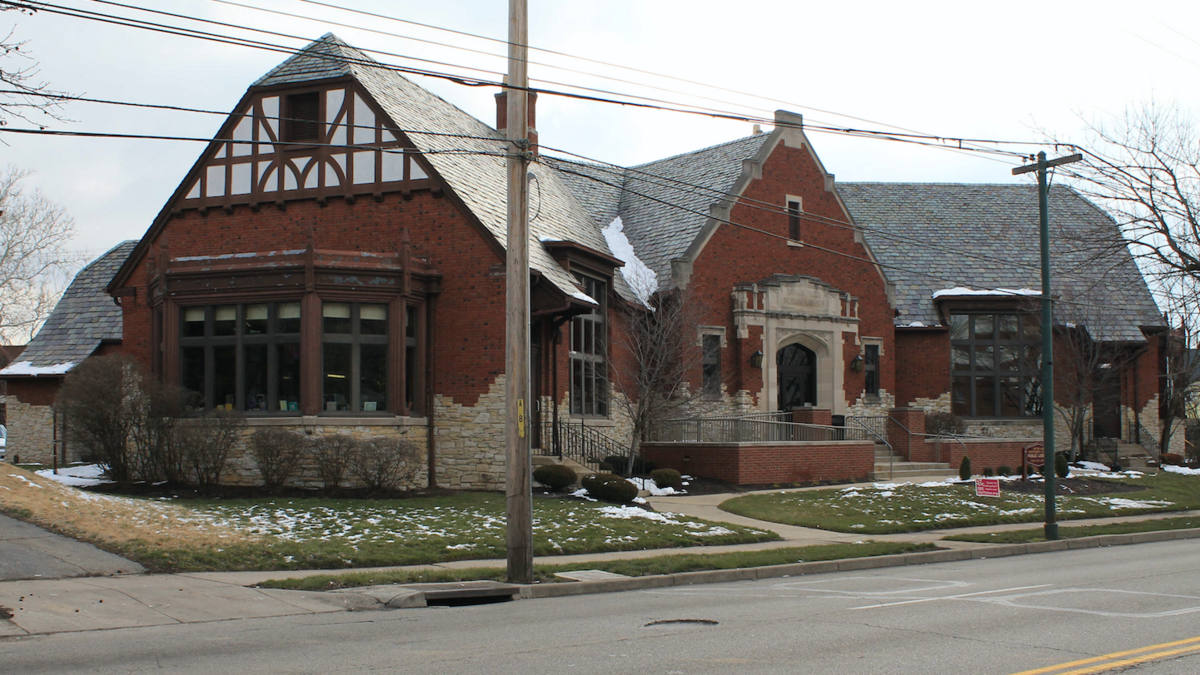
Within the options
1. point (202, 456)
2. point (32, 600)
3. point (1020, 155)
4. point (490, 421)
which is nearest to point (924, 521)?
point (1020, 155)

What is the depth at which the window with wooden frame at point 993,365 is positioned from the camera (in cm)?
3466

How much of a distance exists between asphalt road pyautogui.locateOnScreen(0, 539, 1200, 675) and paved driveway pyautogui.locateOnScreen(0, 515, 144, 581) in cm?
297

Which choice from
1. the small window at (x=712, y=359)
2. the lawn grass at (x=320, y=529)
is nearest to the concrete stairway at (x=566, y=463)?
the lawn grass at (x=320, y=529)

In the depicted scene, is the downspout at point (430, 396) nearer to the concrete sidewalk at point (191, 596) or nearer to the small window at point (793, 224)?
the concrete sidewalk at point (191, 596)

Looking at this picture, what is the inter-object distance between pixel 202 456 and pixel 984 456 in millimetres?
20122

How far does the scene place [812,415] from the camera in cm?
2625

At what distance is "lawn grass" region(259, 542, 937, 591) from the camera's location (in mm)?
Answer: 11672

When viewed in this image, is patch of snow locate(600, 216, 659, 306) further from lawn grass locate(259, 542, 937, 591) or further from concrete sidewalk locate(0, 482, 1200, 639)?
concrete sidewalk locate(0, 482, 1200, 639)

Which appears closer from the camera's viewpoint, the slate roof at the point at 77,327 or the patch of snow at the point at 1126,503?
the patch of snow at the point at 1126,503

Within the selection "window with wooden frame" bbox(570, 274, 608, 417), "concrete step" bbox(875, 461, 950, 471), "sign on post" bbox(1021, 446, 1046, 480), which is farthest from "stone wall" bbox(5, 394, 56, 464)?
"sign on post" bbox(1021, 446, 1046, 480)

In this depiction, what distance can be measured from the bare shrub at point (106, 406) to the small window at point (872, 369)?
68.4 ft

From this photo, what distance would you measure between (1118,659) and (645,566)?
6622 millimetres

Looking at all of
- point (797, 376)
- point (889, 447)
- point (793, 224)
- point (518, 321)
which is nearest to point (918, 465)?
point (889, 447)

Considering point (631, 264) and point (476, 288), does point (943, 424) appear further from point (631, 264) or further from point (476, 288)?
A: point (476, 288)
